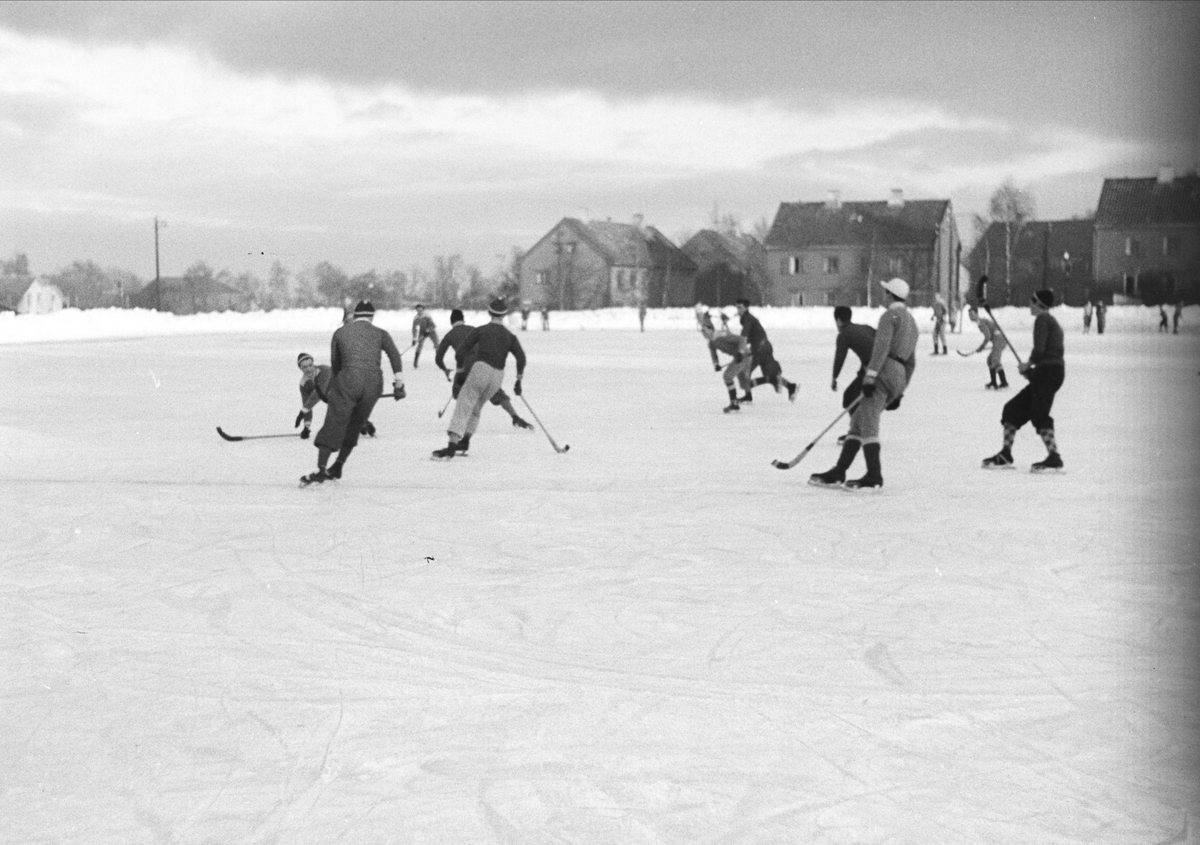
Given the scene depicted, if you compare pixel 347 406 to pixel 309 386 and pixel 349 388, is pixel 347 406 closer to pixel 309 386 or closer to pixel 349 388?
pixel 349 388

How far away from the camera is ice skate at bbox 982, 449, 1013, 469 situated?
10117 mm

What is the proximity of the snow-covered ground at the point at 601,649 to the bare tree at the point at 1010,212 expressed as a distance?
5858 cm

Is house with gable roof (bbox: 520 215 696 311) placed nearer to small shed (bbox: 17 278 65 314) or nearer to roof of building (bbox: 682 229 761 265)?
roof of building (bbox: 682 229 761 265)

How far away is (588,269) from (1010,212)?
73.6ft

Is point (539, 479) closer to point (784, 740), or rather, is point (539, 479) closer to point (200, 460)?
point (200, 460)

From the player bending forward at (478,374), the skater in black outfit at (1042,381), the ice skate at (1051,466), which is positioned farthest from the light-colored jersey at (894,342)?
the player bending forward at (478,374)

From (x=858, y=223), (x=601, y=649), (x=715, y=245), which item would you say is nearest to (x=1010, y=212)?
(x=858, y=223)

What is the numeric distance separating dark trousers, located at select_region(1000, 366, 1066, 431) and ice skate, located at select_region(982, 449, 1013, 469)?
0.32 metres

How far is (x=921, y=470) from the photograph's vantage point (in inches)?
399

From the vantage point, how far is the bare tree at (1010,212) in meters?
66.1

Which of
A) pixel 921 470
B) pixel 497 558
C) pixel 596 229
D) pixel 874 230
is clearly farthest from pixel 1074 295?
pixel 497 558

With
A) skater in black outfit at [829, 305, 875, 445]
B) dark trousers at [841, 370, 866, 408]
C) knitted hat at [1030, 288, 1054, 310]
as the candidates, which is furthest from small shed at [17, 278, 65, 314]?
knitted hat at [1030, 288, 1054, 310]

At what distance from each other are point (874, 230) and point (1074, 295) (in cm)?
1120

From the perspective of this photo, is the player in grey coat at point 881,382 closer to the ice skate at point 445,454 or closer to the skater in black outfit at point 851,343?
the skater in black outfit at point 851,343
